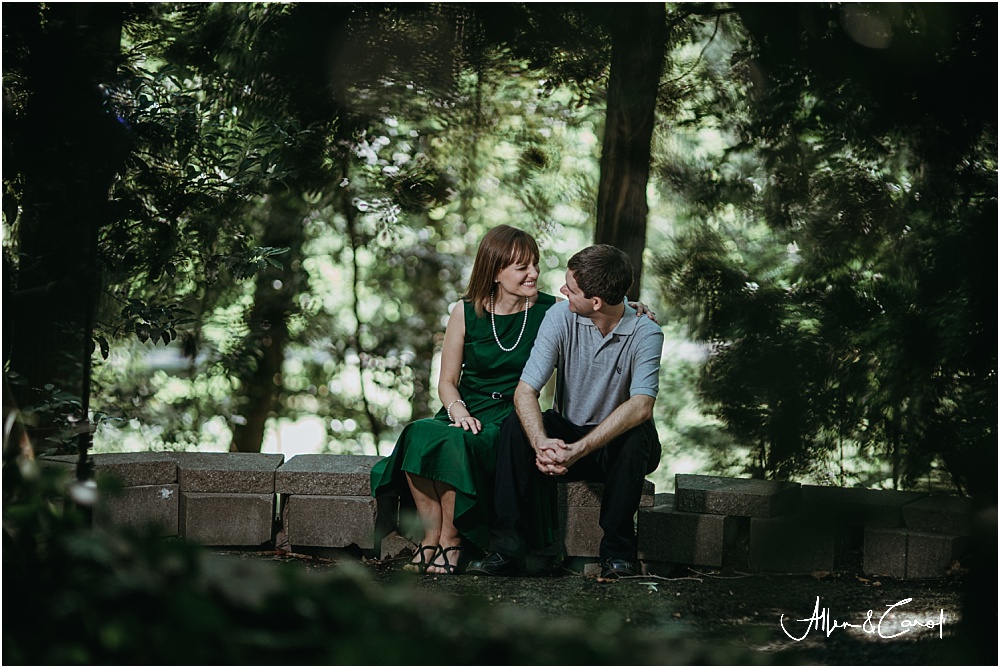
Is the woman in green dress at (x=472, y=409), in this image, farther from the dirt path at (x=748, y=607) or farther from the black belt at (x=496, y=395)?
the dirt path at (x=748, y=607)

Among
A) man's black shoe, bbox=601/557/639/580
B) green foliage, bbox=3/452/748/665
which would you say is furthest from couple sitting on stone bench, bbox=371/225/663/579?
green foliage, bbox=3/452/748/665

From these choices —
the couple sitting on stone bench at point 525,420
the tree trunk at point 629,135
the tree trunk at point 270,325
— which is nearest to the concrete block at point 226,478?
the couple sitting on stone bench at point 525,420

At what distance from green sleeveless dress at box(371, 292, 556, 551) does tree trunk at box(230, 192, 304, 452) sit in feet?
11.7

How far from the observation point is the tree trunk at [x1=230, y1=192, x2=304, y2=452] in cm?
747

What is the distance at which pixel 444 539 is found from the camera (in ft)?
12.0

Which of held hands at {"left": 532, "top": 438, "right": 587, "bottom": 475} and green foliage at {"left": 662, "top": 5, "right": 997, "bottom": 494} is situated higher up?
green foliage at {"left": 662, "top": 5, "right": 997, "bottom": 494}

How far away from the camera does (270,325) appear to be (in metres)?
7.72

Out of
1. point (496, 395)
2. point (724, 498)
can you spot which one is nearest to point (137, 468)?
point (496, 395)

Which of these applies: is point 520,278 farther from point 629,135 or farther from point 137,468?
point 137,468

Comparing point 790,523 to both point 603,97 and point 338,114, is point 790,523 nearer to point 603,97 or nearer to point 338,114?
point 338,114

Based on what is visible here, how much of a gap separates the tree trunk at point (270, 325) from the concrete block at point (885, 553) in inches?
187

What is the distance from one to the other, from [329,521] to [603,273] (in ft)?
4.87

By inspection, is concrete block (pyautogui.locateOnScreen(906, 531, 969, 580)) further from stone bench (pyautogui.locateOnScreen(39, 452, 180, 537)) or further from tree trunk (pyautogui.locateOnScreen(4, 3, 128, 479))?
tree trunk (pyautogui.locateOnScreen(4, 3, 128, 479))

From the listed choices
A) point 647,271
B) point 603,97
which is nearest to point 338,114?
point 603,97
